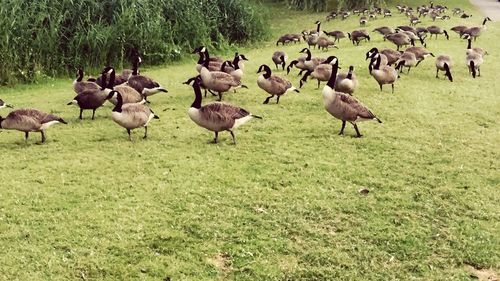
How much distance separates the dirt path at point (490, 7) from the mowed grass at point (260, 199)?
22.8 meters

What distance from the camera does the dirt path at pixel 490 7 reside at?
3253 cm

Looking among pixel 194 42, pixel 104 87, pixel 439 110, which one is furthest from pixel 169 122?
pixel 194 42

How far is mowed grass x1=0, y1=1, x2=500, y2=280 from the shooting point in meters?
6.38

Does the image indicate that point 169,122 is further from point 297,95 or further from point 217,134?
point 297,95

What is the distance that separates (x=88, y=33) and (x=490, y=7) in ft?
96.7

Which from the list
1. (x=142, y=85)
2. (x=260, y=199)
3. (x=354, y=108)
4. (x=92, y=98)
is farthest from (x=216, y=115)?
(x=142, y=85)

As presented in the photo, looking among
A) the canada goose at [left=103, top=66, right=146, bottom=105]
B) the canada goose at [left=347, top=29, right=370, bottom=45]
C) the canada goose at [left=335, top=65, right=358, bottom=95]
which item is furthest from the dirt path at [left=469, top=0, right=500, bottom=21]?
the canada goose at [left=103, top=66, right=146, bottom=105]

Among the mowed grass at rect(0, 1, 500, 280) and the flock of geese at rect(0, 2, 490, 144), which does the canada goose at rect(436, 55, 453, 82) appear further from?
the mowed grass at rect(0, 1, 500, 280)

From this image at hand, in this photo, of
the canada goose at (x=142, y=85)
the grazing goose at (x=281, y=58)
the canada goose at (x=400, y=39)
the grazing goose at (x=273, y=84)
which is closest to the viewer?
the canada goose at (x=142, y=85)

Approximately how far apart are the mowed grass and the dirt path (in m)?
22.8

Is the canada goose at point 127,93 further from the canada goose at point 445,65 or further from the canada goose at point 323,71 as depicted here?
the canada goose at point 445,65

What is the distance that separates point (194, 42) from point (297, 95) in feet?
26.1

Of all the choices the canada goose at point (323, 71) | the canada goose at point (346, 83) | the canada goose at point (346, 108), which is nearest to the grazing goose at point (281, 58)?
the canada goose at point (323, 71)

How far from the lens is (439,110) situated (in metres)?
12.7
